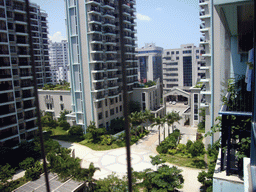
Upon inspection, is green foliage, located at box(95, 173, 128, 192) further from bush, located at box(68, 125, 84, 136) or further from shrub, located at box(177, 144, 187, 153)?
bush, located at box(68, 125, 84, 136)

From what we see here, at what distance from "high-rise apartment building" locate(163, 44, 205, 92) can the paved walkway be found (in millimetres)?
17512

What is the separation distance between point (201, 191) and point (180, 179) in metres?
1.14

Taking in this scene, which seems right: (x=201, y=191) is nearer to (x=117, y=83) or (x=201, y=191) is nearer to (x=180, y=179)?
(x=180, y=179)

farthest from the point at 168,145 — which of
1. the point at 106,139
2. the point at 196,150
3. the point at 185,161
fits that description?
the point at 106,139

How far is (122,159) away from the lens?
11.4 metres

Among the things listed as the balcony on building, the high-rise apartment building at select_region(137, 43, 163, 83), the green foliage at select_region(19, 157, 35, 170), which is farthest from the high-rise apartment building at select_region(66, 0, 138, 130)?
the high-rise apartment building at select_region(137, 43, 163, 83)

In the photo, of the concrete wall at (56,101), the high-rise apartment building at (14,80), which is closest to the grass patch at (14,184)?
the high-rise apartment building at (14,80)

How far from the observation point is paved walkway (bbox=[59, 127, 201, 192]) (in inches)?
362

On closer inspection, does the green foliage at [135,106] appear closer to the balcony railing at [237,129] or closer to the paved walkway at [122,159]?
the paved walkway at [122,159]

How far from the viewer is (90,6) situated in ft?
46.0

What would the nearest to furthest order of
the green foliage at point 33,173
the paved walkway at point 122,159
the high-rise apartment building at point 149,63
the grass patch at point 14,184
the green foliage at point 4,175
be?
the grass patch at point 14,184
the green foliage at point 4,175
the green foliage at point 33,173
the paved walkway at point 122,159
the high-rise apartment building at point 149,63

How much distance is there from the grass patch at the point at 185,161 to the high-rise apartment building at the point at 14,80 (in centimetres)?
787

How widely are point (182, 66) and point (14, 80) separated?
75.0ft

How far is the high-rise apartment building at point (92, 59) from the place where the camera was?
46.4 feet
